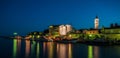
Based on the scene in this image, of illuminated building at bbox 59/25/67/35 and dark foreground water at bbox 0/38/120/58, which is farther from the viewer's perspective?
illuminated building at bbox 59/25/67/35

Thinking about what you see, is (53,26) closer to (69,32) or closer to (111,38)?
(69,32)

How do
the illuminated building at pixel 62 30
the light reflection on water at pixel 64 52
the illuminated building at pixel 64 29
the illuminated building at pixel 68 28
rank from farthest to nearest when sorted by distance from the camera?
1. the illuminated building at pixel 68 28
2. the illuminated building at pixel 64 29
3. the illuminated building at pixel 62 30
4. the light reflection on water at pixel 64 52

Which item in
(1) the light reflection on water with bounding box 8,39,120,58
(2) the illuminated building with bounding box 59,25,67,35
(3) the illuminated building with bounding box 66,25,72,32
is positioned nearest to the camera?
(1) the light reflection on water with bounding box 8,39,120,58

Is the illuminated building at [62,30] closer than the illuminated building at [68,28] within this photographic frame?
Yes

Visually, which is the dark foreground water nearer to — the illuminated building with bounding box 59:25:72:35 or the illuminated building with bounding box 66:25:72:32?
the illuminated building with bounding box 59:25:72:35

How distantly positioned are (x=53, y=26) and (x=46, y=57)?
87336mm

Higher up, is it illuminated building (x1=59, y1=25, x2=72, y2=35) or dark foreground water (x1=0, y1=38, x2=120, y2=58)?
illuminated building (x1=59, y1=25, x2=72, y2=35)

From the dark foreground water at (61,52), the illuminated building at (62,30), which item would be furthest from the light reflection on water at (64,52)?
the illuminated building at (62,30)

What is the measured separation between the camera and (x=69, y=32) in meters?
108

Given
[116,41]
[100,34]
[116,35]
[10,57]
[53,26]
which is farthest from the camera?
[53,26]

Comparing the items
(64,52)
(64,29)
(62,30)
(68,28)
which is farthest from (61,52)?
(68,28)

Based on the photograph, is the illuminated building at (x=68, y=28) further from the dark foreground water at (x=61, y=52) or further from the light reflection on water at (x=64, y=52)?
the light reflection on water at (x=64, y=52)

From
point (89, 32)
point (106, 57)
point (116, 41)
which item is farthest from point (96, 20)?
point (106, 57)

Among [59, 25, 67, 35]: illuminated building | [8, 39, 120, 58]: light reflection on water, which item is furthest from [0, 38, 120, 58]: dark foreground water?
[59, 25, 67, 35]: illuminated building
